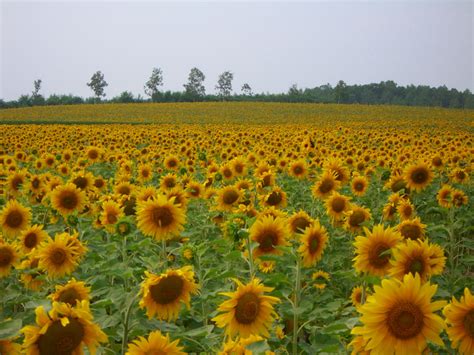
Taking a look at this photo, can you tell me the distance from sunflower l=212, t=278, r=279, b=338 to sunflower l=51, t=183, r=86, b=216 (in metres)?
3.05

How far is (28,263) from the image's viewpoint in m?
3.53

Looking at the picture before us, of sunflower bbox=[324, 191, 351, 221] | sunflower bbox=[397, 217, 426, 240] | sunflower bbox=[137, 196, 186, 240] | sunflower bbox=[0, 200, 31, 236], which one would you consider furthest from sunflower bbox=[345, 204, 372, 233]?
sunflower bbox=[0, 200, 31, 236]

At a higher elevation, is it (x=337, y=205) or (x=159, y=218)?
(x=159, y=218)

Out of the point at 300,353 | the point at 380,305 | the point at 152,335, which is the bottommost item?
the point at 300,353

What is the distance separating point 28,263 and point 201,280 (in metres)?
1.28

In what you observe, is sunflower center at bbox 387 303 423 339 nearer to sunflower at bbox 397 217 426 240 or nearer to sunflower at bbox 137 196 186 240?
sunflower at bbox 397 217 426 240

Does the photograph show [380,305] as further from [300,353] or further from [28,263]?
[28,263]

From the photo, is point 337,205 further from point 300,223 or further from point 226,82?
point 226,82

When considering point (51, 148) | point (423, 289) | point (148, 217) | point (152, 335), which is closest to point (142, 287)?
point (152, 335)

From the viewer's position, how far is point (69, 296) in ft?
8.00

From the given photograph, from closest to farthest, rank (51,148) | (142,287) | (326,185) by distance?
(142,287) → (326,185) → (51,148)

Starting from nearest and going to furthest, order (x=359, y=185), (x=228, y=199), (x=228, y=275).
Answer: (x=228, y=275) → (x=228, y=199) → (x=359, y=185)

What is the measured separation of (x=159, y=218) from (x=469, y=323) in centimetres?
231

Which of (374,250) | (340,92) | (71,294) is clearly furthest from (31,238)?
(340,92)
